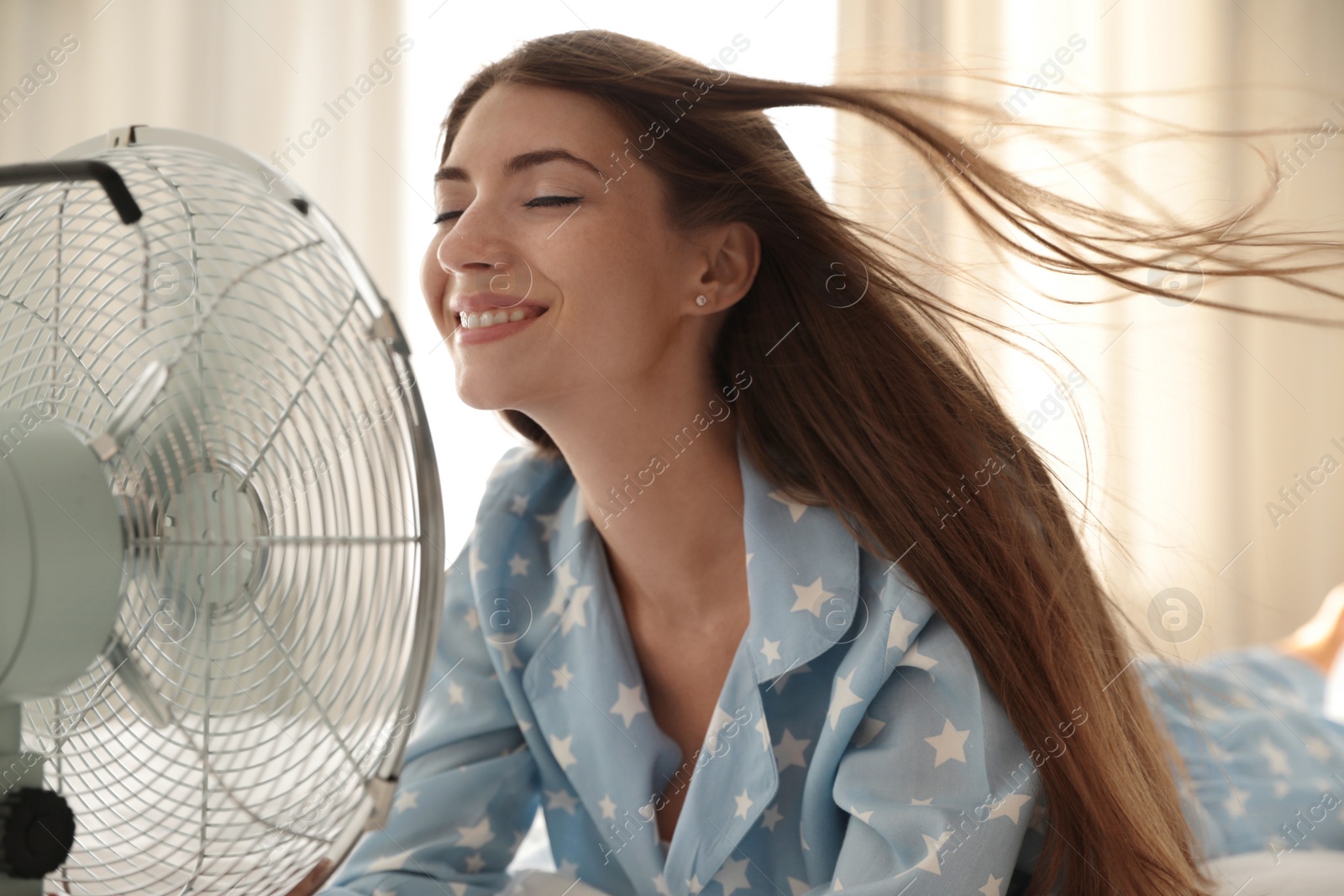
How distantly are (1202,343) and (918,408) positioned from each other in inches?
63.2

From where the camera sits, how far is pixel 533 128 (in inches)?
36.7

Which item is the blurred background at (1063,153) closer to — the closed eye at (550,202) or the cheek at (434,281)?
the cheek at (434,281)

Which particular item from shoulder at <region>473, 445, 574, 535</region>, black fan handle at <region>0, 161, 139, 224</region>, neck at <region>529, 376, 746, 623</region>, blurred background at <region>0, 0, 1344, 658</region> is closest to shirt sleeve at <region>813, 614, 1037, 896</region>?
neck at <region>529, 376, 746, 623</region>

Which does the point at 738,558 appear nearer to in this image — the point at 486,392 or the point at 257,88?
the point at 486,392

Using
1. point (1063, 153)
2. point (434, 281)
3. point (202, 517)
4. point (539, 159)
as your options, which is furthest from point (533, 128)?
point (1063, 153)

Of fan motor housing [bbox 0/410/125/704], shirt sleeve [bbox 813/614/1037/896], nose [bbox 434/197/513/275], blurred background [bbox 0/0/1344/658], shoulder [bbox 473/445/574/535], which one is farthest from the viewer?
blurred background [bbox 0/0/1344/658]

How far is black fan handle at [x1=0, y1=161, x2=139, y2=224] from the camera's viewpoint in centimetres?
57

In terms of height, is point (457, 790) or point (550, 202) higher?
point (550, 202)

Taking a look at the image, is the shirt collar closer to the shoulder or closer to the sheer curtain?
the shoulder

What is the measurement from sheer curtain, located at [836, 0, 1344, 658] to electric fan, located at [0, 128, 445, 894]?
170 cm

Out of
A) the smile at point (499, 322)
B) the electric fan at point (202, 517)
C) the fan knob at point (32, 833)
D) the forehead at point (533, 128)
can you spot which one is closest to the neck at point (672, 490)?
the smile at point (499, 322)

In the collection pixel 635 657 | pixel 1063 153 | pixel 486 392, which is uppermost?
pixel 1063 153

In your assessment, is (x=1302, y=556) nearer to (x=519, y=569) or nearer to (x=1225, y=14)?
(x=1225, y=14)

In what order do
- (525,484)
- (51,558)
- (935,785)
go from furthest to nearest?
(525,484)
(935,785)
(51,558)
